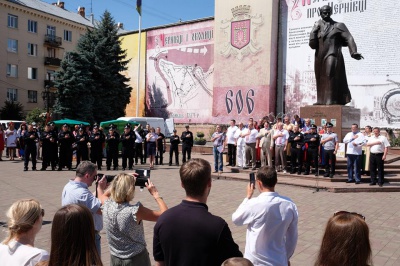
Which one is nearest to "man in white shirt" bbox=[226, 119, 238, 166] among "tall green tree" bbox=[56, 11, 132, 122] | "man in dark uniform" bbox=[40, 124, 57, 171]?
"man in dark uniform" bbox=[40, 124, 57, 171]

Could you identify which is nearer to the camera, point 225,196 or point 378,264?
point 378,264

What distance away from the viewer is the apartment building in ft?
148

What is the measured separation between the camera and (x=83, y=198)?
4.12m

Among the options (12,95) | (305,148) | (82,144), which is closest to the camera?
(305,148)

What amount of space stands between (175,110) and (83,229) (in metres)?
33.5

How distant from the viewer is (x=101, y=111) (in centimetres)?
3356

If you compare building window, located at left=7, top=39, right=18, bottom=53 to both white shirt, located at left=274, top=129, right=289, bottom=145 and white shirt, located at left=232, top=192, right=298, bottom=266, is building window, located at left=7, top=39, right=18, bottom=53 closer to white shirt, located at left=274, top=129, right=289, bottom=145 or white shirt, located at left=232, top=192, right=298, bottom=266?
white shirt, located at left=274, top=129, right=289, bottom=145

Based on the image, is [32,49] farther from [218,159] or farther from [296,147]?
[296,147]

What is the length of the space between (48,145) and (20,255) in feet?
49.5

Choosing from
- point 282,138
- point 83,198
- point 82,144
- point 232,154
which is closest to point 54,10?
point 82,144

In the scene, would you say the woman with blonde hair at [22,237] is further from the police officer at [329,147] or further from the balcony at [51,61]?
the balcony at [51,61]

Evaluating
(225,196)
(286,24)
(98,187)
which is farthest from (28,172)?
(286,24)

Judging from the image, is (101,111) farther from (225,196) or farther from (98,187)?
(98,187)

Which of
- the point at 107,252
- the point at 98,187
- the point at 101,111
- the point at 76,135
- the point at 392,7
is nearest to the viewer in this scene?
the point at 98,187
